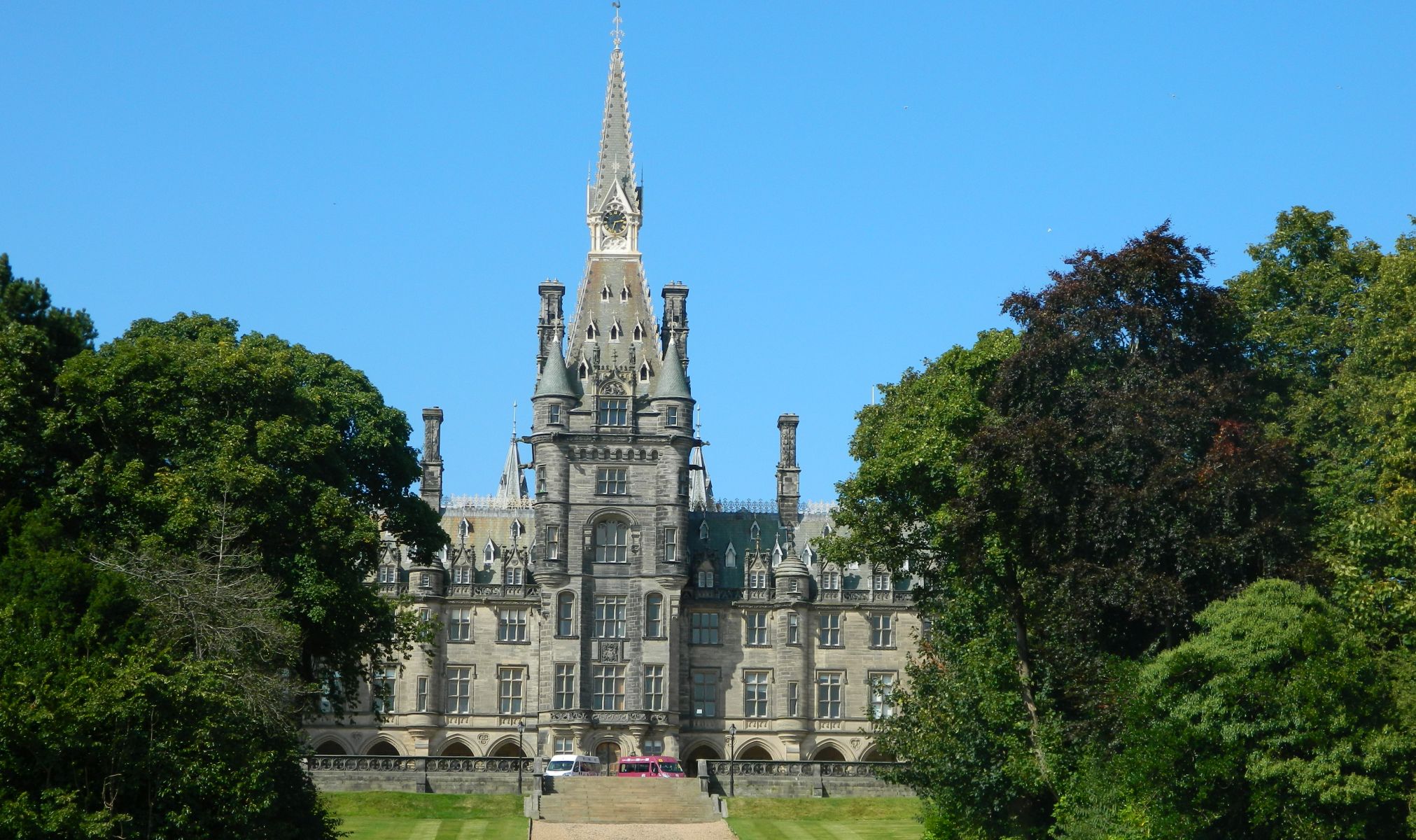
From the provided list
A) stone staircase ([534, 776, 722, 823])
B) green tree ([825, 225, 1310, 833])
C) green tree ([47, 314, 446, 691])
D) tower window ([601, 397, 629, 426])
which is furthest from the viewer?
tower window ([601, 397, 629, 426])

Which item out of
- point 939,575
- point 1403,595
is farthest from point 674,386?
point 1403,595

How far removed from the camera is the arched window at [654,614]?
271ft

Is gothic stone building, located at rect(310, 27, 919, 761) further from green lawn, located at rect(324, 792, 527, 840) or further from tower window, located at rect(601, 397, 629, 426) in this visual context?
green lawn, located at rect(324, 792, 527, 840)

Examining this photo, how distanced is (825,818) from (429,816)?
12376mm

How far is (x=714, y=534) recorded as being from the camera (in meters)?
88.1

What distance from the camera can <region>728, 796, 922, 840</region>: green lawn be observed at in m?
56.4

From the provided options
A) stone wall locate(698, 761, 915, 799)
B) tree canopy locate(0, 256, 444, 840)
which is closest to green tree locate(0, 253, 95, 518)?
tree canopy locate(0, 256, 444, 840)

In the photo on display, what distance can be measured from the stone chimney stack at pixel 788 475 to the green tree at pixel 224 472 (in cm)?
3769

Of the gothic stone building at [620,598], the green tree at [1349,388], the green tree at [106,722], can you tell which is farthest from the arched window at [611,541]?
the green tree at [106,722]

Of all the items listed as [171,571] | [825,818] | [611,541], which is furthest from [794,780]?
[171,571]

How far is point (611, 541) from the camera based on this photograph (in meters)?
82.8

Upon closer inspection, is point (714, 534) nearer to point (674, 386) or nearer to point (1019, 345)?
point (674, 386)

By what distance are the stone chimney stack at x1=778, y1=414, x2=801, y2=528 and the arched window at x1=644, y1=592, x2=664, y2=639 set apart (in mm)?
8888

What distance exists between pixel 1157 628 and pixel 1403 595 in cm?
575
